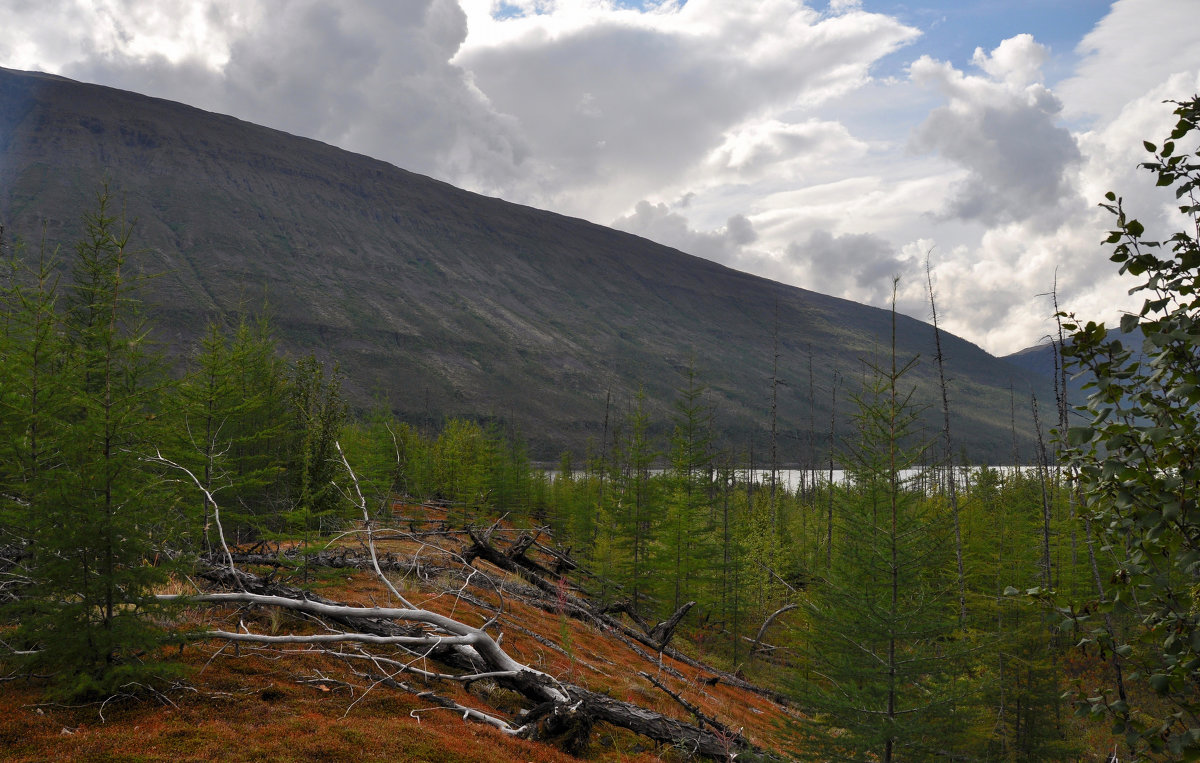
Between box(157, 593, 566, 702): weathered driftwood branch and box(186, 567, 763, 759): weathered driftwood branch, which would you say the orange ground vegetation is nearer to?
box(186, 567, 763, 759): weathered driftwood branch

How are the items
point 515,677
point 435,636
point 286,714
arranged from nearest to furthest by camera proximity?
point 286,714 < point 515,677 < point 435,636

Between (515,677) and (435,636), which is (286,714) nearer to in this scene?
(435,636)

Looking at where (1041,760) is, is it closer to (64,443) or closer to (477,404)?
(64,443)

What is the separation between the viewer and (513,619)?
37.7 feet

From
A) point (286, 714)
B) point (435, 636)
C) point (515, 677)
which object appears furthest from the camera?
point (435, 636)

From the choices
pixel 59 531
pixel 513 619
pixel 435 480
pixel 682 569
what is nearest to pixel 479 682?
pixel 513 619

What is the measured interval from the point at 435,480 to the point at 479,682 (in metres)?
32.2

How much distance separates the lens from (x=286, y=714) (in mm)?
5902

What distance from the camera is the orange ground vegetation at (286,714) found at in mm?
4855

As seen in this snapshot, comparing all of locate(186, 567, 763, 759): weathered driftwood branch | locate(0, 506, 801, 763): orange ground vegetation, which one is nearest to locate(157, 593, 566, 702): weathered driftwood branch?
locate(186, 567, 763, 759): weathered driftwood branch

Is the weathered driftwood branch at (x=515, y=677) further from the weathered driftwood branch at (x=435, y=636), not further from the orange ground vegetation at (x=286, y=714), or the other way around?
the orange ground vegetation at (x=286, y=714)

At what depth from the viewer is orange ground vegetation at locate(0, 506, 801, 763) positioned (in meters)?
4.86

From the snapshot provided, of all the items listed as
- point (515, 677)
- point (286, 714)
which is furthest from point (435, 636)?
point (286, 714)

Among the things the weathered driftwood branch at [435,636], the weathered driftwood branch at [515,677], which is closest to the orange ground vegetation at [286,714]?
the weathered driftwood branch at [515,677]
